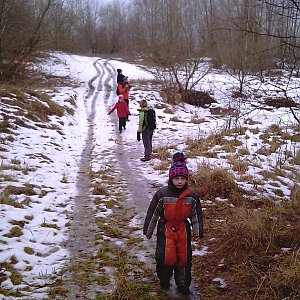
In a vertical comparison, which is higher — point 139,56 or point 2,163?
point 139,56

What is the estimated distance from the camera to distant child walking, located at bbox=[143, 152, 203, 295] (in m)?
4.07

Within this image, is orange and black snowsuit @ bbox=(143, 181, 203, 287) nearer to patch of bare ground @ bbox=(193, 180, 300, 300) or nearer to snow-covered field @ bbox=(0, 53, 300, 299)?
patch of bare ground @ bbox=(193, 180, 300, 300)

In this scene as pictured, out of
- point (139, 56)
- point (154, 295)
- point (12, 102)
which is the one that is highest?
point (139, 56)

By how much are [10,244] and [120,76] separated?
14.8 metres

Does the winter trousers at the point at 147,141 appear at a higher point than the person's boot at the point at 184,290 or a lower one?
higher

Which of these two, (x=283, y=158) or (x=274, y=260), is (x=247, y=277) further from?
(x=283, y=158)

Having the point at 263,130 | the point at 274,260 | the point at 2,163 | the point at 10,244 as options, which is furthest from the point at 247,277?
the point at 263,130

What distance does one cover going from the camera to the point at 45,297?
3881 millimetres

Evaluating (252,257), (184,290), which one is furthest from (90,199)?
(252,257)

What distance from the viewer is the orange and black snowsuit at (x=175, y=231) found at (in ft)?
13.3

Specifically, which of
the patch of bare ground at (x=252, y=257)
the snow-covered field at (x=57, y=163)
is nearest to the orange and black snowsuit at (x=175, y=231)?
the patch of bare ground at (x=252, y=257)

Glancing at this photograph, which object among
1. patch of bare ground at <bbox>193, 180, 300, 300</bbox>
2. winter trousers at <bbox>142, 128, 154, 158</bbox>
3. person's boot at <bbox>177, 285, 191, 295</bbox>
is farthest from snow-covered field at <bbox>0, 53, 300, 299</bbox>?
patch of bare ground at <bbox>193, 180, 300, 300</bbox>

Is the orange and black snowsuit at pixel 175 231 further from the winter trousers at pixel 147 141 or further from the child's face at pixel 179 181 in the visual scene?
the winter trousers at pixel 147 141

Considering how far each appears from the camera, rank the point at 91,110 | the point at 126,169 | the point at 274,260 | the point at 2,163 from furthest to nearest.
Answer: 1. the point at 91,110
2. the point at 126,169
3. the point at 2,163
4. the point at 274,260
